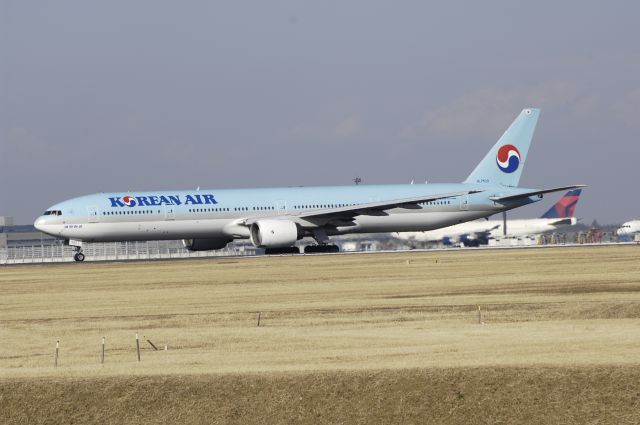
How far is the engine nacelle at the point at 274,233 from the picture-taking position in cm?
6950

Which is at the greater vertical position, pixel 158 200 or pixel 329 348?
pixel 158 200

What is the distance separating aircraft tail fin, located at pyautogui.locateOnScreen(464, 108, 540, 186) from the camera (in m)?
81.9

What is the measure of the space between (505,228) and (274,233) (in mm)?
46310

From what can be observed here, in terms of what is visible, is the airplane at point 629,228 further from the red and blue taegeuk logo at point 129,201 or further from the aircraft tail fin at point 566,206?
the red and blue taegeuk logo at point 129,201

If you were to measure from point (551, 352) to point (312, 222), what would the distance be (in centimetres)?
4817

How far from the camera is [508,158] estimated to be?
271 feet

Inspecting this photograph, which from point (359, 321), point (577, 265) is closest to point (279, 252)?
point (577, 265)

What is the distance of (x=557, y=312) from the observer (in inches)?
1393

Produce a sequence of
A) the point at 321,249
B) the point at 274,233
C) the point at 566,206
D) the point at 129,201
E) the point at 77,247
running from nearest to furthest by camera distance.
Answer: the point at 274,233 → the point at 129,201 → the point at 77,247 → the point at 321,249 → the point at 566,206

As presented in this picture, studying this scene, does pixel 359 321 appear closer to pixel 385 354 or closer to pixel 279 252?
pixel 385 354

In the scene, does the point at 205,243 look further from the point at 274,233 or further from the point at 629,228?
the point at 629,228

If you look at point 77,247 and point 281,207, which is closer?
point 77,247

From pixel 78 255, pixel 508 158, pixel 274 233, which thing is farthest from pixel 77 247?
pixel 508 158

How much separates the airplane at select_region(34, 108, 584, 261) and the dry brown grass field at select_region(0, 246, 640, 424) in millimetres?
15827
